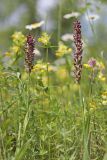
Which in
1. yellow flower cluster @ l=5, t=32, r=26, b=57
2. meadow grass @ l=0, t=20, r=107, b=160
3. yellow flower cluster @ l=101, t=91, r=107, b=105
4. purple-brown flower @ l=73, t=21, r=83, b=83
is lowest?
meadow grass @ l=0, t=20, r=107, b=160

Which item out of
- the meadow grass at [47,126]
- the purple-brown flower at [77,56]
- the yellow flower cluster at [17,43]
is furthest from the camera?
the yellow flower cluster at [17,43]

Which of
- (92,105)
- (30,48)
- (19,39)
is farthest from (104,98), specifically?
(19,39)

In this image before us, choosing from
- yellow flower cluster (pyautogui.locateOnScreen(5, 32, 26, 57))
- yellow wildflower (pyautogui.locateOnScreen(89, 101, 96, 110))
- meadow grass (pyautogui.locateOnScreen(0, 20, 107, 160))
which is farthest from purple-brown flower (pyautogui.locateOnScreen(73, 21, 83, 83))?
yellow flower cluster (pyautogui.locateOnScreen(5, 32, 26, 57))

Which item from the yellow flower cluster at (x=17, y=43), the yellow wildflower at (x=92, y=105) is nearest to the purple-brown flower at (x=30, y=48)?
the yellow wildflower at (x=92, y=105)

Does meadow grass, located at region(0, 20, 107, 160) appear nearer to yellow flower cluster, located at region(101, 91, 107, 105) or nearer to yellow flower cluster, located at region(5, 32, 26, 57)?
yellow flower cluster, located at region(101, 91, 107, 105)

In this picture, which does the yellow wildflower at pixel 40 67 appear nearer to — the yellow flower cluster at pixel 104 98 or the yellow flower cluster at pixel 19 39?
the yellow flower cluster at pixel 19 39

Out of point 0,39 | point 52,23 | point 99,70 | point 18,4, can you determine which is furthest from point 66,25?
point 99,70

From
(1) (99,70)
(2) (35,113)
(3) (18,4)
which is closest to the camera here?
(2) (35,113)

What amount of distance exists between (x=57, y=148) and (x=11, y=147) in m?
0.20

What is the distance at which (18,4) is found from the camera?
77.2ft

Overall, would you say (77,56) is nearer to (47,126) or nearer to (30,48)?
(30,48)

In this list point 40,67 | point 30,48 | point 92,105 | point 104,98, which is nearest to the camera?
point 30,48

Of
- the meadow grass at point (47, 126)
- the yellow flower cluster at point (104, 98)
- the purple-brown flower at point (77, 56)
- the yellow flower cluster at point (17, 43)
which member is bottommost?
the meadow grass at point (47, 126)

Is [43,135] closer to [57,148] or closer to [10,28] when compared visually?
[57,148]
